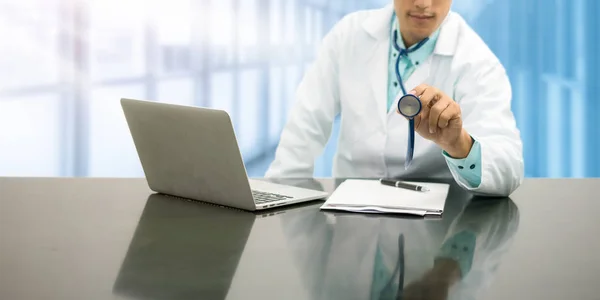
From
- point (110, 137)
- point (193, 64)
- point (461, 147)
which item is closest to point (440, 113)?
point (461, 147)

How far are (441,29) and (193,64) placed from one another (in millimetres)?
2245

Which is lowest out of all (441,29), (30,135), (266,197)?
(30,135)

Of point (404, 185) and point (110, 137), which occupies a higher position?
point (404, 185)

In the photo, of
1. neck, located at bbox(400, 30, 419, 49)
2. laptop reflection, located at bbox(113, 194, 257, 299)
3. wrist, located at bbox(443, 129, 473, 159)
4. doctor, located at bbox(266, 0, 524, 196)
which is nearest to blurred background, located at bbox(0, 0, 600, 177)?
doctor, located at bbox(266, 0, 524, 196)

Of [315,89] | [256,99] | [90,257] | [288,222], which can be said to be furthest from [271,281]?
[256,99]

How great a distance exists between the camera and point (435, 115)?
5.99 feet

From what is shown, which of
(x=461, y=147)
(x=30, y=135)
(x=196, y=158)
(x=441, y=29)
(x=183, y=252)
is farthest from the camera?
(x=30, y=135)

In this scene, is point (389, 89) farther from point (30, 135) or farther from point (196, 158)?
point (30, 135)

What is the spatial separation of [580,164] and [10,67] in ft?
10.7

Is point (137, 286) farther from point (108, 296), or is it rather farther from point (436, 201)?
point (436, 201)

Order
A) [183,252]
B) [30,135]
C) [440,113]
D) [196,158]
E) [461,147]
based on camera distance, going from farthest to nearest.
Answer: [30,135]
[461,147]
[440,113]
[196,158]
[183,252]

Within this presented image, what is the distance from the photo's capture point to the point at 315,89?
2734mm

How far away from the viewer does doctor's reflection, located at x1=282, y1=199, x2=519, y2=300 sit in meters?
1.10

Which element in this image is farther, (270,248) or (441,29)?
(441,29)
